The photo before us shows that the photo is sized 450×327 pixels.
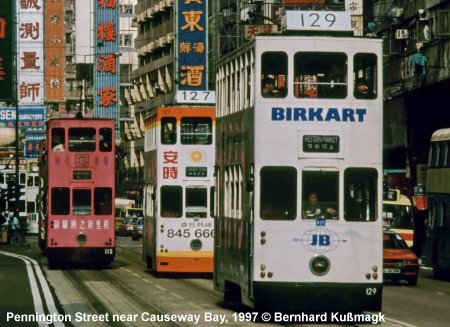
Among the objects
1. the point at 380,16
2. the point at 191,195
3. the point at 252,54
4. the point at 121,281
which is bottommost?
the point at 121,281

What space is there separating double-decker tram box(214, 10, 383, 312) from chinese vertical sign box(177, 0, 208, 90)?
56231mm

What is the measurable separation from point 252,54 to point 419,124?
3973cm

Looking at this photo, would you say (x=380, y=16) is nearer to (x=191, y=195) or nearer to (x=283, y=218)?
(x=191, y=195)

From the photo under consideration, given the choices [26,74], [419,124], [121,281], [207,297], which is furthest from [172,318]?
[26,74]

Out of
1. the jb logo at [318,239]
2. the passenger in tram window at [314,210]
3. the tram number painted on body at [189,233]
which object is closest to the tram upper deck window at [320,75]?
the passenger in tram window at [314,210]

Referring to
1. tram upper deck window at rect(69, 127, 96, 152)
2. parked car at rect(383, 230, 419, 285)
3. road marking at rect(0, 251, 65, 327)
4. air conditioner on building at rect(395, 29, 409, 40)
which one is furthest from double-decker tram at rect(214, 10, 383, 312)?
air conditioner on building at rect(395, 29, 409, 40)

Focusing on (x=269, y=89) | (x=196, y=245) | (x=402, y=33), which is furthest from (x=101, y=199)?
(x=402, y=33)

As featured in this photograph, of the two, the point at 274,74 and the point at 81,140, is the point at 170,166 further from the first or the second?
the point at 274,74

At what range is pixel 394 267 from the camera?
3484 cm

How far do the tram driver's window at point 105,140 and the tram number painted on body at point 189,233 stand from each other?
5.87 m

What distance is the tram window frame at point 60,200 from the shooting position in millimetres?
41125

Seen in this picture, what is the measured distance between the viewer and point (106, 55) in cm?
10694

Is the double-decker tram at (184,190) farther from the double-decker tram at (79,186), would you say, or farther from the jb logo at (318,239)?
the jb logo at (318,239)

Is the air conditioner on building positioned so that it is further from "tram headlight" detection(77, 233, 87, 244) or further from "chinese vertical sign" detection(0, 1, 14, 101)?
"tram headlight" detection(77, 233, 87, 244)
